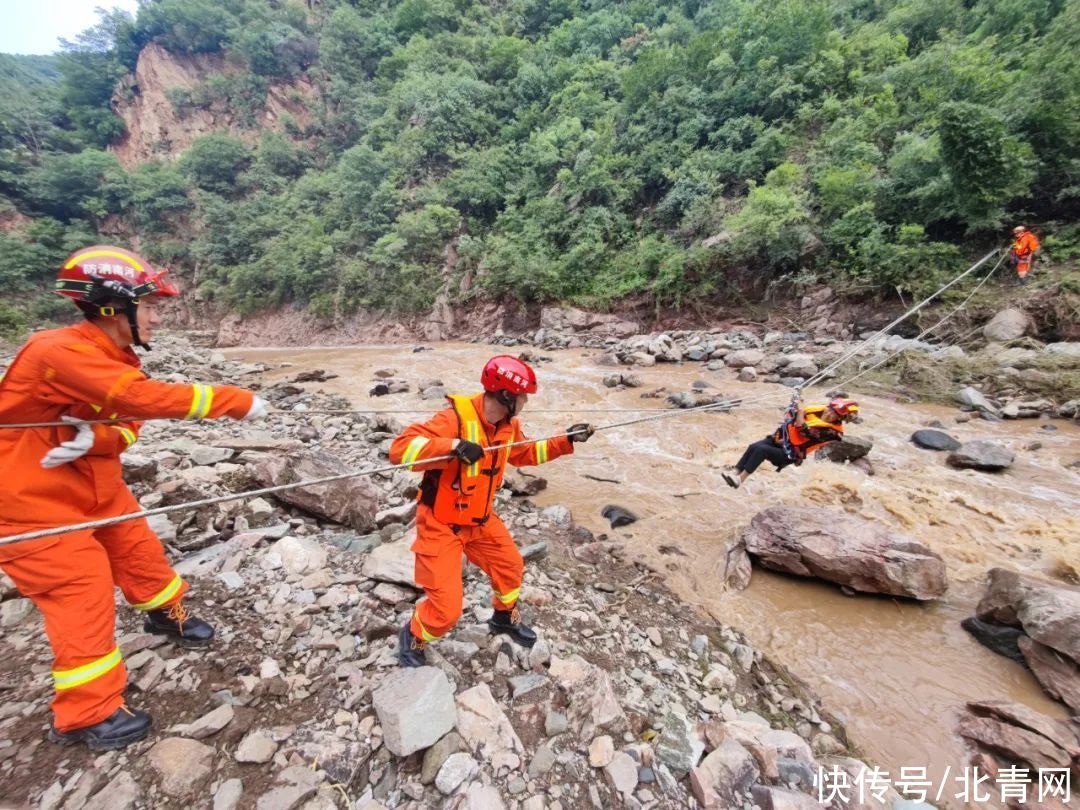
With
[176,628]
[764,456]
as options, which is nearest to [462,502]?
[176,628]

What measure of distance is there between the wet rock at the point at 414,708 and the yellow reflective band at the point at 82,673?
3.64ft

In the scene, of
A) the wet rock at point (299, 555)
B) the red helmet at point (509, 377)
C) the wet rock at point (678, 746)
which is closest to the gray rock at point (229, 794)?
the wet rock at point (299, 555)

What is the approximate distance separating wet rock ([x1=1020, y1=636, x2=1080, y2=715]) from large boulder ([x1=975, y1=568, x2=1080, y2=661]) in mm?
60

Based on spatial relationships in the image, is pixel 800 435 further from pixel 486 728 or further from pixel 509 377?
pixel 486 728

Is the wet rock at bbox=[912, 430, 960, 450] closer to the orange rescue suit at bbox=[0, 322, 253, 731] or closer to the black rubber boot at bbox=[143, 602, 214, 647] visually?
the orange rescue suit at bbox=[0, 322, 253, 731]

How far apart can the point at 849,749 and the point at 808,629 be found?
38.2 inches

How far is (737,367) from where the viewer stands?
10.9 meters

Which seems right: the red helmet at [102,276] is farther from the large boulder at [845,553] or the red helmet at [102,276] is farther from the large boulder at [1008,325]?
the large boulder at [1008,325]

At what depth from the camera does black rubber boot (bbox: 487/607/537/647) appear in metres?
2.63

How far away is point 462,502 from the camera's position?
241 centimetres

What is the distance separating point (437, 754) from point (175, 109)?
5351cm

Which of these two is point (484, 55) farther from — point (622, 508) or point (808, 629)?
point (808, 629)

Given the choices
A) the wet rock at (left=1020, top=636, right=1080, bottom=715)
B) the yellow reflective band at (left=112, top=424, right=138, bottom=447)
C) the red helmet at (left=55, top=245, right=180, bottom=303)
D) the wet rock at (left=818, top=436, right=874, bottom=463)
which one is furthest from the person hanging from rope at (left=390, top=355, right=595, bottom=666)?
the wet rock at (left=818, top=436, right=874, bottom=463)

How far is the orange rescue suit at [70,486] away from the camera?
5.69 feet
